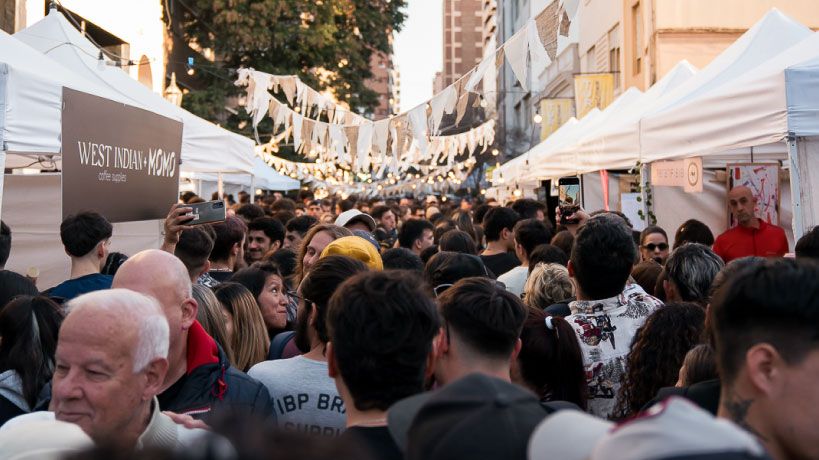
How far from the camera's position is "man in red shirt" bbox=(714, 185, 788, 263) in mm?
8492

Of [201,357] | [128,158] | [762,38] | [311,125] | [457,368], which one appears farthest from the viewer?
[311,125]

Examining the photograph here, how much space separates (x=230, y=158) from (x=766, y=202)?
6071 mm

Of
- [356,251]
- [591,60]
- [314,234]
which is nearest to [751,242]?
[314,234]

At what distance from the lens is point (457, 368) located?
302cm

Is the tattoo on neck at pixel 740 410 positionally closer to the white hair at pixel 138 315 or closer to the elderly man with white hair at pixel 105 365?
the elderly man with white hair at pixel 105 365

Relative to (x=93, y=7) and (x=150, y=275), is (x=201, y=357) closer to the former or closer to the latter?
(x=150, y=275)

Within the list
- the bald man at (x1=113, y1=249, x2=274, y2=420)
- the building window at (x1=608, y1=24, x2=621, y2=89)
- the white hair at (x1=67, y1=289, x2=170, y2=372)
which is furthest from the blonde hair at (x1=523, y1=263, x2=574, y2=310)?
the building window at (x1=608, y1=24, x2=621, y2=89)

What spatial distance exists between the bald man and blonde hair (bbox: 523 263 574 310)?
2.35 m

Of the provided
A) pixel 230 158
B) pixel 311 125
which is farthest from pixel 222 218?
pixel 311 125

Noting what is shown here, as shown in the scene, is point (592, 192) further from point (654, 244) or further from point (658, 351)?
point (658, 351)

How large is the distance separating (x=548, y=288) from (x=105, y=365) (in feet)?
10.9

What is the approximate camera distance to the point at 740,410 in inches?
76.0

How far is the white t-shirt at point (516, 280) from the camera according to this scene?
6.85m

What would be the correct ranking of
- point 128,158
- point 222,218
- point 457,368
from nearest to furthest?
1. point 457,368
2. point 222,218
3. point 128,158
